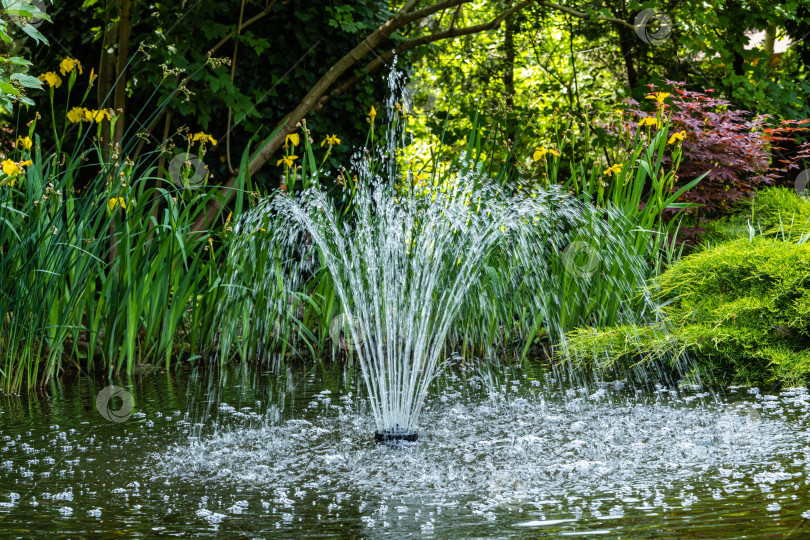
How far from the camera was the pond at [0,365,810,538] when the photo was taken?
194cm

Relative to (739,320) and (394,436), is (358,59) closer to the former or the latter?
A: (739,320)

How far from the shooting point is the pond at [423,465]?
6.35ft

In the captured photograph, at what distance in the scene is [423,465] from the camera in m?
2.48

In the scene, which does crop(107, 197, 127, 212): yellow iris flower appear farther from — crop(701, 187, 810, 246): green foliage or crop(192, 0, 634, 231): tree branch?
crop(701, 187, 810, 246): green foliage

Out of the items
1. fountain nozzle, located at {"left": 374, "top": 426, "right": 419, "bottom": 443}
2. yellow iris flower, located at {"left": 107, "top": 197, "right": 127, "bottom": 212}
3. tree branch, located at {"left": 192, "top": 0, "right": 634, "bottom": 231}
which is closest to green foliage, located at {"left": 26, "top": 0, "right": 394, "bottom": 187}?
Result: tree branch, located at {"left": 192, "top": 0, "right": 634, "bottom": 231}

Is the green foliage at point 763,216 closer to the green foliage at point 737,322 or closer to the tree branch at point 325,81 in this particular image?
the green foliage at point 737,322

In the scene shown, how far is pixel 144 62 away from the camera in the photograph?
5926 millimetres

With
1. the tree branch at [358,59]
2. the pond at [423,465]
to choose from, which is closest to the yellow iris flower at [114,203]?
the pond at [423,465]

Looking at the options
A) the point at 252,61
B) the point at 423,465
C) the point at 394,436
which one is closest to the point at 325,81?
the point at 252,61

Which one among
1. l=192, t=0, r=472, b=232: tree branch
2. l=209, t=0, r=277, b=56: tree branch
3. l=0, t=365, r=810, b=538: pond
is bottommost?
l=0, t=365, r=810, b=538: pond

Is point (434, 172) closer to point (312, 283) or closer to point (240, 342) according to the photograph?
point (312, 283)

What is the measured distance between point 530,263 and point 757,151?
2.40 metres

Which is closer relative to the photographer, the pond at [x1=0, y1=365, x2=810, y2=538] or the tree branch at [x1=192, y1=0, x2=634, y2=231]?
the pond at [x1=0, y1=365, x2=810, y2=538]

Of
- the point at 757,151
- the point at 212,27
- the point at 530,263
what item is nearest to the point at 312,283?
the point at 530,263
